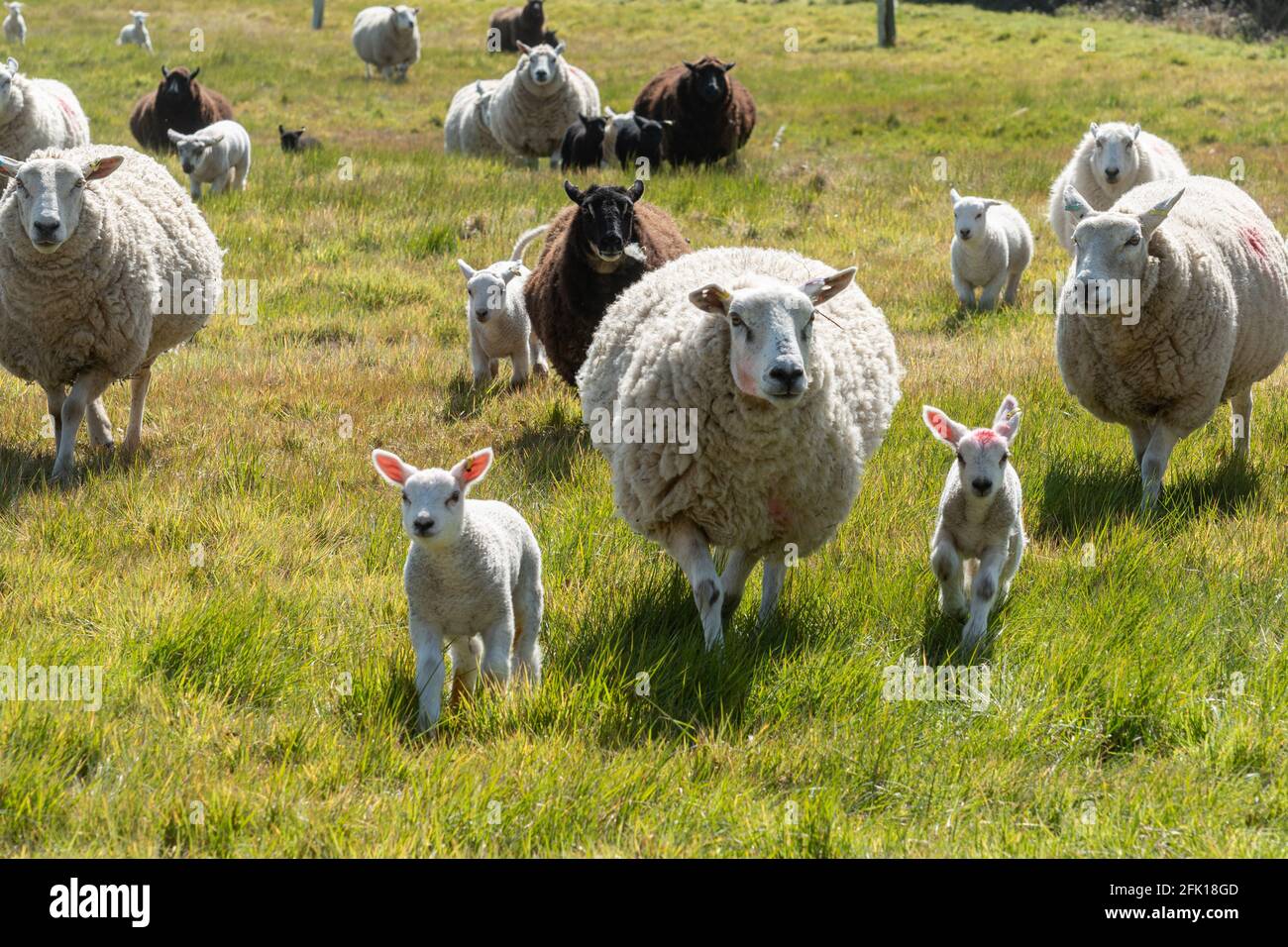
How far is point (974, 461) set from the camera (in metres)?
4.66

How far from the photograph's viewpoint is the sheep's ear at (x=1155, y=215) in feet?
19.7

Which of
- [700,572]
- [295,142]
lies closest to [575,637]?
[700,572]

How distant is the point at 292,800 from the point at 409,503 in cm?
90

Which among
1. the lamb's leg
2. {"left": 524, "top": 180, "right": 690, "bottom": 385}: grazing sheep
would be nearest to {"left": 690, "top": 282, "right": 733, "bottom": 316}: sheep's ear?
the lamb's leg

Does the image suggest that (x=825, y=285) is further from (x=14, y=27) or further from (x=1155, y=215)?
(x=14, y=27)

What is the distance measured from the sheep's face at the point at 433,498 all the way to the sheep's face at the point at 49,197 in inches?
123

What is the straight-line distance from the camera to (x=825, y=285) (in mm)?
4773

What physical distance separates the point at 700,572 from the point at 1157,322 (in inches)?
112

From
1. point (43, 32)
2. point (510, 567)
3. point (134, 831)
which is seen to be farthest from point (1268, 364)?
point (43, 32)

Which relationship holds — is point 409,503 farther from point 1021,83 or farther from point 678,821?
point 1021,83

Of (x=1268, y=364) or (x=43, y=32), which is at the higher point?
(x=43, y=32)

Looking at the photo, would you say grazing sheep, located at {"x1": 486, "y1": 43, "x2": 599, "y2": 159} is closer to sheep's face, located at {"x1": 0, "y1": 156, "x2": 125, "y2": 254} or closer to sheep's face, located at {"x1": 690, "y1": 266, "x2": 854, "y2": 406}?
sheep's face, located at {"x1": 0, "y1": 156, "x2": 125, "y2": 254}

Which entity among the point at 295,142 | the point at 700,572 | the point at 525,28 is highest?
the point at 525,28

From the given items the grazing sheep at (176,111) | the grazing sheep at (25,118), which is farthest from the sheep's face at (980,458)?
the grazing sheep at (176,111)
